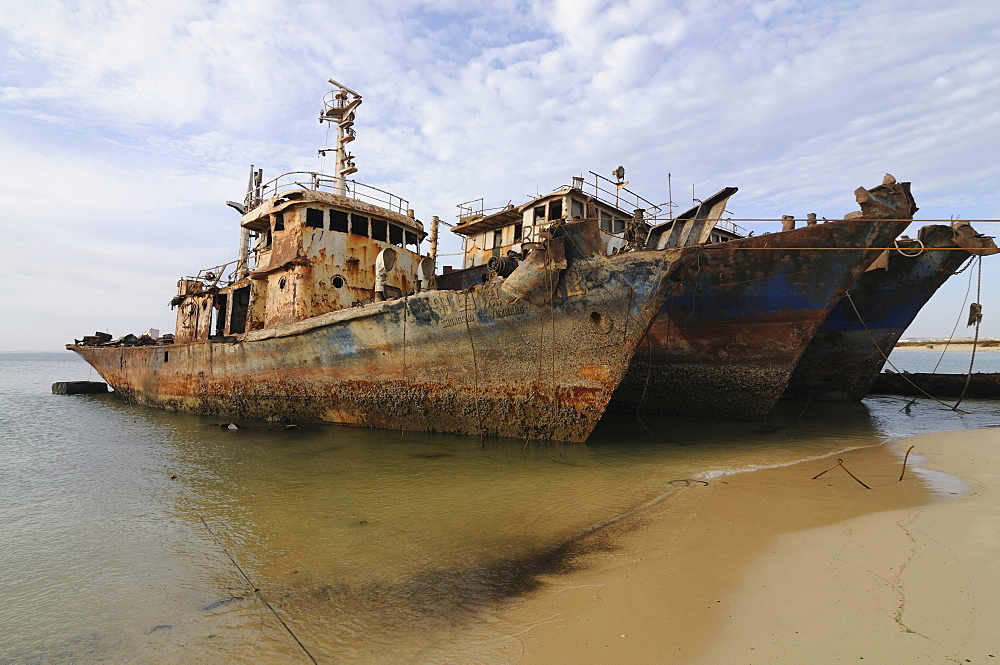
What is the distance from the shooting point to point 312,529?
16.3 ft

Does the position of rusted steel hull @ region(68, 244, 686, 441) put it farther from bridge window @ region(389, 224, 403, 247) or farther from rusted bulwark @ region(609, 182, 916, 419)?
bridge window @ region(389, 224, 403, 247)

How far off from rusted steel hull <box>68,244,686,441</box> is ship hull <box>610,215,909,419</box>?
9.07 ft

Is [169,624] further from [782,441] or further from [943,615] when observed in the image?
[782,441]

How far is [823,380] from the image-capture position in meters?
14.5

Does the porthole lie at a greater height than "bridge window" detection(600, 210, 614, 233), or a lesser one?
lesser

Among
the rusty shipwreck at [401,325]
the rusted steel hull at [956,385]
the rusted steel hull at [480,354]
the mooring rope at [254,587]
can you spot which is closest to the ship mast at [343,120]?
the rusty shipwreck at [401,325]

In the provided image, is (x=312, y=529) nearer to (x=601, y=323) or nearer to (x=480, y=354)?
(x=480, y=354)

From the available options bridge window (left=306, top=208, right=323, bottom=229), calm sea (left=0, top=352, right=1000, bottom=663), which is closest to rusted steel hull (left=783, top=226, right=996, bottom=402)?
calm sea (left=0, top=352, right=1000, bottom=663)

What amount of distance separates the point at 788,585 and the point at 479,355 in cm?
565

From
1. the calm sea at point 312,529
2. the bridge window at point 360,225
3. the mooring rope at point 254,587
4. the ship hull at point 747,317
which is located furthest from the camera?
the bridge window at point 360,225

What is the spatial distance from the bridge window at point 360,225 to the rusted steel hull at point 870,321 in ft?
38.9

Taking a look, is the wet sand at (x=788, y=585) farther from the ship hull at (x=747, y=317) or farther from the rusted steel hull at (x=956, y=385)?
the rusted steel hull at (x=956, y=385)

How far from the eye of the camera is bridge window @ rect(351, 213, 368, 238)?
39.8ft

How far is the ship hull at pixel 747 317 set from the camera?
9562 millimetres
